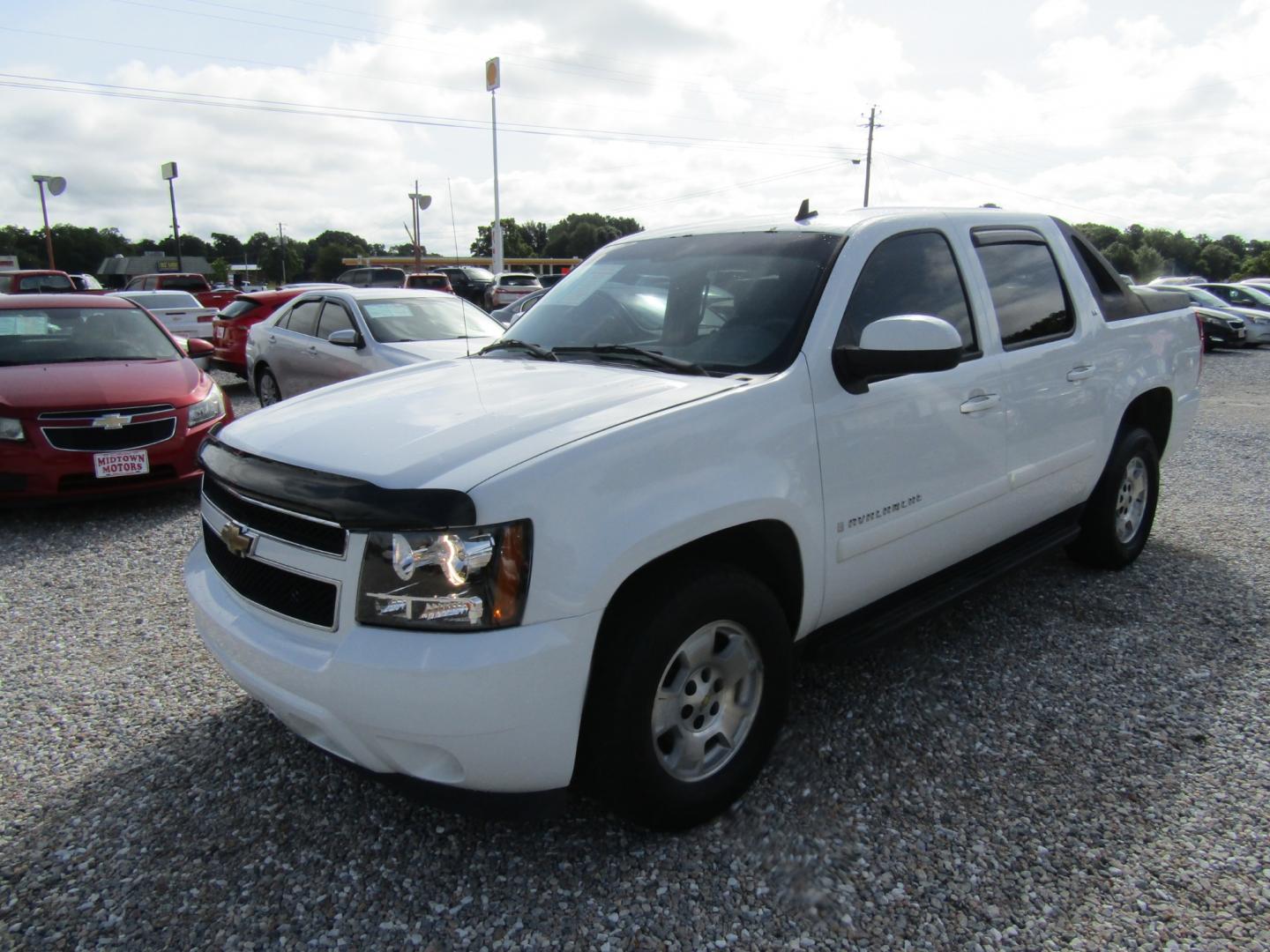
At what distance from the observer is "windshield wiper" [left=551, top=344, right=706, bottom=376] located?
287cm

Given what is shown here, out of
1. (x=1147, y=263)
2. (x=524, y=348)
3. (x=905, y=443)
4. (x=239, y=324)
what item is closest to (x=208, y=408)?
(x=524, y=348)

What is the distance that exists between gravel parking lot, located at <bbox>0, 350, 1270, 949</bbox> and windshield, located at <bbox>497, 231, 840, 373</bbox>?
1114 mm

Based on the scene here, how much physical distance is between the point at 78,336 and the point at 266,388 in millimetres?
3735

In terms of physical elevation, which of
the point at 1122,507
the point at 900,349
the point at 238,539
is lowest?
the point at 1122,507

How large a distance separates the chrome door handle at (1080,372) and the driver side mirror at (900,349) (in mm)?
1391

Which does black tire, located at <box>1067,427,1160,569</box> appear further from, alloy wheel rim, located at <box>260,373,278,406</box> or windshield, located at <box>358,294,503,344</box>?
alloy wheel rim, located at <box>260,373,278,406</box>

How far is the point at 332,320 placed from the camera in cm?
947

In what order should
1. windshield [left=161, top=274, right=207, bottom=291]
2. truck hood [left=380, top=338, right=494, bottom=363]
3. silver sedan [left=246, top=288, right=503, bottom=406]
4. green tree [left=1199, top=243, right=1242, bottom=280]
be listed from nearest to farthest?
1. truck hood [left=380, top=338, right=494, bottom=363]
2. silver sedan [left=246, top=288, right=503, bottom=406]
3. windshield [left=161, top=274, right=207, bottom=291]
4. green tree [left=1199, top=243, right=1242, bottom=280]

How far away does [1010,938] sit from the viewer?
2186 millimetres

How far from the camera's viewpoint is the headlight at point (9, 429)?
572 centimetres

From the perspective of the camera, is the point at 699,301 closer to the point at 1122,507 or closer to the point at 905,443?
the point at 905,443

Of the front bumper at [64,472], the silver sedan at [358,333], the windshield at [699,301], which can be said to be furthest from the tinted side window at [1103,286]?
the silver sedan at [358,333]

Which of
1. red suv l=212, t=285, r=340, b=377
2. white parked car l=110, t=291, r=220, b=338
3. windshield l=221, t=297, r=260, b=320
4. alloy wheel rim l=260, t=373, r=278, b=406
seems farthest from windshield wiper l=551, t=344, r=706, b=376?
white parked car l=110, t=291, r=220, b=338

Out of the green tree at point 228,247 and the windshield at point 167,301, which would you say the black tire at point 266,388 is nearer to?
the windshield at point 167,301
